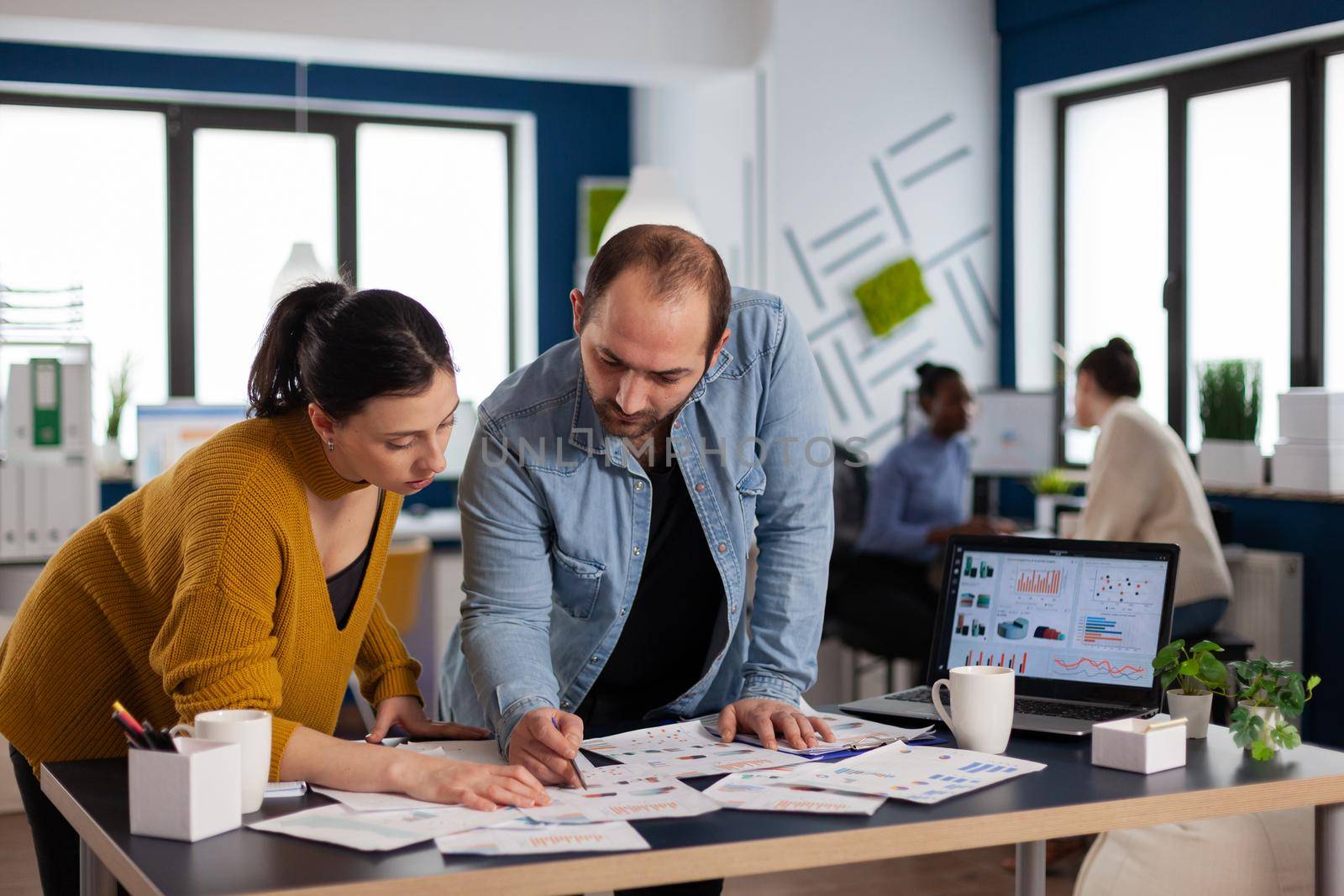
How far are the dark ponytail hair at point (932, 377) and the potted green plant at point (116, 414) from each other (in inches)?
132

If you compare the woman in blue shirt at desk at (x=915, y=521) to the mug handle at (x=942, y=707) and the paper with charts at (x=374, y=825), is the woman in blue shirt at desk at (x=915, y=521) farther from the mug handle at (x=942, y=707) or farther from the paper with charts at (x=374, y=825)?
the paper with charts at (x=374, y=825)

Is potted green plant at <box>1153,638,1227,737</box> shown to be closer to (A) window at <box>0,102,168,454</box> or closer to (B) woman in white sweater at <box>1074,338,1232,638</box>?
(B) woman in white sweater at <box>1074,338,1232,638</box>

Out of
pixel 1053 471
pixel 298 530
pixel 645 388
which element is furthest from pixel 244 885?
pixel 1053 471

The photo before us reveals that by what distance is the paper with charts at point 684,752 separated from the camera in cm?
162

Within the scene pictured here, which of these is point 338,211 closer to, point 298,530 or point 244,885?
point 298,530

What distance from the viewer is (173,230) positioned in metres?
6.34

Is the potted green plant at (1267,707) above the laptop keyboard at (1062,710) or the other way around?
above

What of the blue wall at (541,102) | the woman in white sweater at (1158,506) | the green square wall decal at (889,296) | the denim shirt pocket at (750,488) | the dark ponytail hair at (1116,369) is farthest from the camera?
the blue wall at (541,102)

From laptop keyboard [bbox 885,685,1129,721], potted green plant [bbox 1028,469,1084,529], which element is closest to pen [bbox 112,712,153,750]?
laptop keyboard [bbox 885,685,1129,721]

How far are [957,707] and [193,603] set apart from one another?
35.5 inches

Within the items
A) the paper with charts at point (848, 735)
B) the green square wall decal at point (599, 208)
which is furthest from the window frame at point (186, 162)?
the paper with charts at point (848, 735)

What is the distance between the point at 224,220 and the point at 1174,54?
415cm

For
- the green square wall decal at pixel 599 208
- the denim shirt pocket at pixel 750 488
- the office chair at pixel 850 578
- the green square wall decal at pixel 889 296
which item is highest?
the green square wall decal at pixel 599 208

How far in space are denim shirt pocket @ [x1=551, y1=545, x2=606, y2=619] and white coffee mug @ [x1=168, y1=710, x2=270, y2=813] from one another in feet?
1.71
